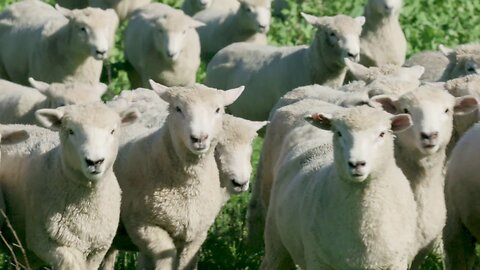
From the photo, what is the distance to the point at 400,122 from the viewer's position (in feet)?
24.5

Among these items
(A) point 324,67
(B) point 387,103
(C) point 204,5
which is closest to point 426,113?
(B) point 387,103

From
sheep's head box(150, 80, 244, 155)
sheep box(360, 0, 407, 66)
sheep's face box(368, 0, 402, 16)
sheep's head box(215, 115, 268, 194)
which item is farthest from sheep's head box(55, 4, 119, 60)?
sheep's head box(150, 80, 244, 155)

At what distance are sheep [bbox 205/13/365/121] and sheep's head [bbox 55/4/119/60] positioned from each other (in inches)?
49.9

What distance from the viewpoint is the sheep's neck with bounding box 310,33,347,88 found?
40.8 ft

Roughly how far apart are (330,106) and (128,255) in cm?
203

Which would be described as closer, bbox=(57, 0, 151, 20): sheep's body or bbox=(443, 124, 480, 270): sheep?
bbox=(443, 124, 480, 270): sheep

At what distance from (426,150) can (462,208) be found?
34.8 inches

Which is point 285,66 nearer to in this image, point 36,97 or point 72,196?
point 36,97

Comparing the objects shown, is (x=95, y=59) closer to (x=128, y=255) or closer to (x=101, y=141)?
(x=128, y=255)

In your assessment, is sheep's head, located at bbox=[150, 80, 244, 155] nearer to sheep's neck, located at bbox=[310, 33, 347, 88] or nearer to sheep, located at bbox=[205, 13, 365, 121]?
sheep, located at bbox=[205, 13, 365, 121]

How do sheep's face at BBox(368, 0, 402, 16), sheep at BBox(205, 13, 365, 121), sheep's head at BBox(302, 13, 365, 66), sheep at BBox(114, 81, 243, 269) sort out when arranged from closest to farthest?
sheep at BBox(114, 81, 243, 269) → sheep's head at BBox(302, 13, 365, 66) → sheep at BBox(205, 13, 365, 121) → sheep's face at BBox(368, 0, 402, 16)

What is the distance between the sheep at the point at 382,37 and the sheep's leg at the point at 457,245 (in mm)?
4897

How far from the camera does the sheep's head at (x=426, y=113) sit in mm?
7777

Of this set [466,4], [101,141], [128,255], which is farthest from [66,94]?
[466,4]
